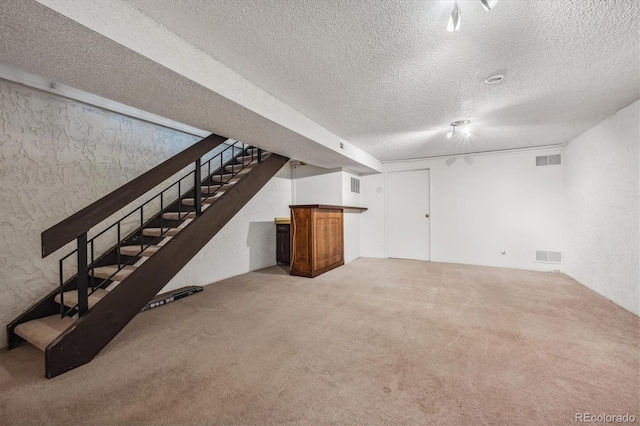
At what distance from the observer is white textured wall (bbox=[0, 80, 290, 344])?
213 centimetres

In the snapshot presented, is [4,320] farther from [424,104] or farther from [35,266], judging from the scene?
[424,104]

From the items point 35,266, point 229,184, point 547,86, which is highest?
point 547,86

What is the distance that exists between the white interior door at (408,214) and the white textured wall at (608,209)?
2370 millimetres

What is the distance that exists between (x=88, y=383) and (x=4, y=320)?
1.31 m

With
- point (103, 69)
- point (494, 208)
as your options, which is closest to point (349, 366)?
point (103, 69)

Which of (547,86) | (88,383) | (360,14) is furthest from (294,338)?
(547,86)

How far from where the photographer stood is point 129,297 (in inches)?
80.3

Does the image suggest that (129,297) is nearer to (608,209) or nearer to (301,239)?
(301,239)

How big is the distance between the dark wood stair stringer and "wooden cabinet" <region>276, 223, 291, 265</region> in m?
2.08

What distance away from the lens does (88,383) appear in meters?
1.60

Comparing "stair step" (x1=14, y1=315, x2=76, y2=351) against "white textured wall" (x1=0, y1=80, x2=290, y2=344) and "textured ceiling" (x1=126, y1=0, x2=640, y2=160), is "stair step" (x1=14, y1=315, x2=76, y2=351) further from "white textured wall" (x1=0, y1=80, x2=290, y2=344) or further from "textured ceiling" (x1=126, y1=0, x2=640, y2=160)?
"textured ceiling" (x1=126, y1=0, x2=640, y2=160)

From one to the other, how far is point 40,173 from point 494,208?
6.69 metres

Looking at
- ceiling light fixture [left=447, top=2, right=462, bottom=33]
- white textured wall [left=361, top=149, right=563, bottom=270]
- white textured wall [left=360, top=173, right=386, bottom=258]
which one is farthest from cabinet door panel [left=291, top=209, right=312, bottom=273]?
ceiling light fixture [left=447, top=2, right=462, bottom=33]

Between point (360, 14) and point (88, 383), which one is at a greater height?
point (360, 14)
